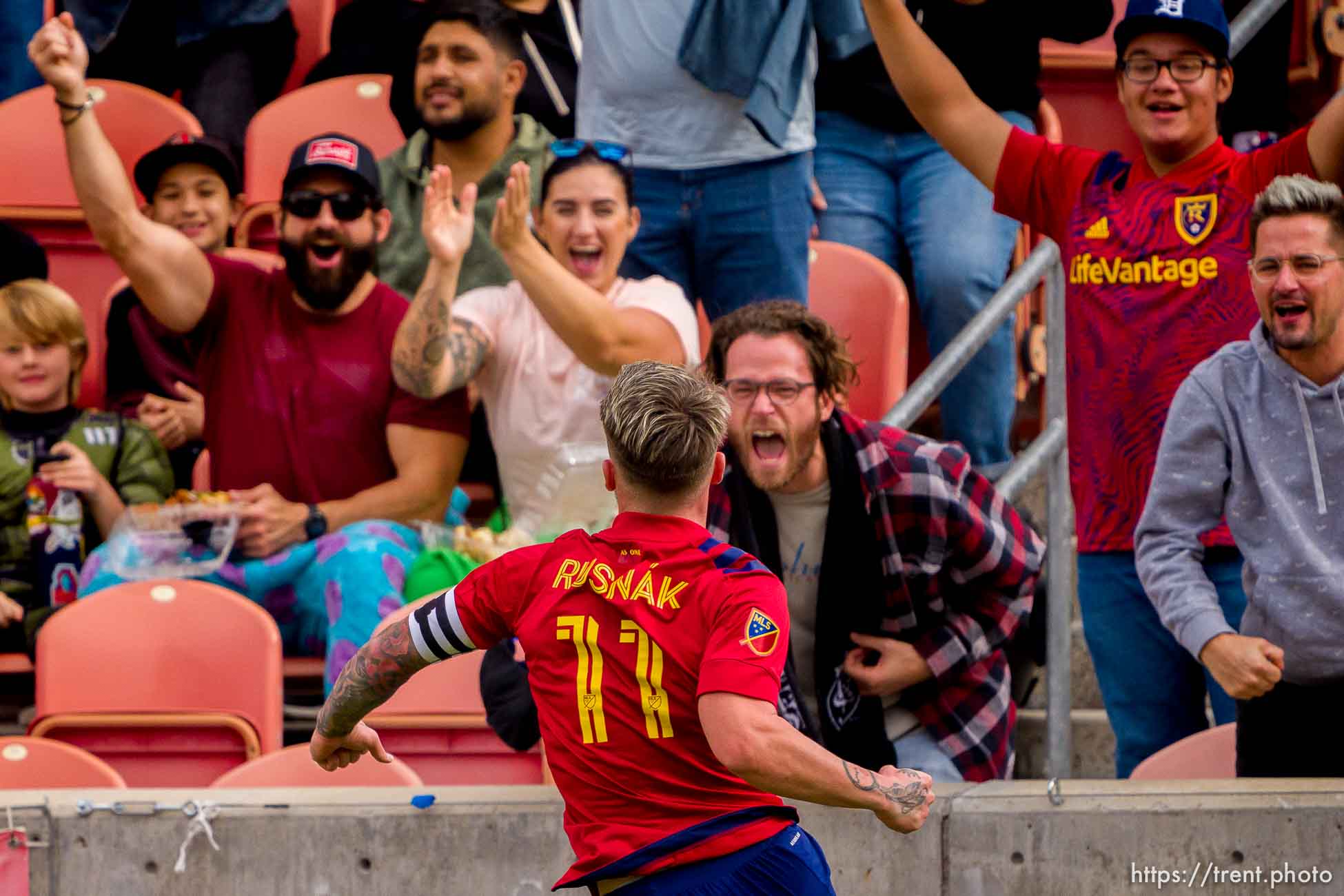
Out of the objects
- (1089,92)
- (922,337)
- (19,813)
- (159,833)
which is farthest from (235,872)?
(1089,92)

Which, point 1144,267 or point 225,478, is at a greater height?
point 1144,267

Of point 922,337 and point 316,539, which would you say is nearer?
point 316,539

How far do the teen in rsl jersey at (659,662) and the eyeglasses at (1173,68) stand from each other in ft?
6.12

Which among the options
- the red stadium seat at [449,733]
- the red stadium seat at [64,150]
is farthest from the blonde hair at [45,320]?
the red stadium seat at [449,733]

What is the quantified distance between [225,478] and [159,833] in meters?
1.63

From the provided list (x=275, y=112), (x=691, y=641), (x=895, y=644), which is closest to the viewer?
(x=691, y=641)

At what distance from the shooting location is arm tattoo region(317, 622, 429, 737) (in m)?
2.90

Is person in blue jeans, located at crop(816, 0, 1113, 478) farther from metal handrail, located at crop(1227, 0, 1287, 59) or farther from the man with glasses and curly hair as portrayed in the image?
the man with glasses and curly hair

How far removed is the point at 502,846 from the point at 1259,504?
5.52 feet

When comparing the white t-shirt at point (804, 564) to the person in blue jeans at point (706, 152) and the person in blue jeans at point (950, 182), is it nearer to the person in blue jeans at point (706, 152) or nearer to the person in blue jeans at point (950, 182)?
the person in blue jeans at point (706, 152)

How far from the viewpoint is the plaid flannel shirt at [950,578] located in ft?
13.5

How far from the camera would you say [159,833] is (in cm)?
371

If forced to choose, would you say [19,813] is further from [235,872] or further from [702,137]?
[702,137]

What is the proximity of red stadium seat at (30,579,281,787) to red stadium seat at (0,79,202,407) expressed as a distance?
206 cm
